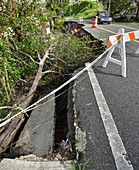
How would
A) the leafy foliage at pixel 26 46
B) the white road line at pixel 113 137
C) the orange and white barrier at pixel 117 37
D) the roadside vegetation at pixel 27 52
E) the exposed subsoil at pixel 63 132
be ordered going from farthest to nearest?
the leafy foliage at pixel 26 46, the roadside vegetation at pixel 27 52, the orange and white barrier at pixel 117 37, the exposed subsoil at pixel 63 132, the white road line at pixel 113 137

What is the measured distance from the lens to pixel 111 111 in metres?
2.15

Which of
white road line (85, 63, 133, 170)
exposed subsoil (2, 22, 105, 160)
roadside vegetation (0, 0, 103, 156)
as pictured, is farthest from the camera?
roadside vegetation (0, 0, 103, 156)

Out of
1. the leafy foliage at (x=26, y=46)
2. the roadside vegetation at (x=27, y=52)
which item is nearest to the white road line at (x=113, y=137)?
the roadside vegetation at (x=27, y=52)

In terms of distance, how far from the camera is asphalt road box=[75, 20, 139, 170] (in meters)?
1.48

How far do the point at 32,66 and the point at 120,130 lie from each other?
307 centimetres

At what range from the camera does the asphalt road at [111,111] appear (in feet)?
4.84

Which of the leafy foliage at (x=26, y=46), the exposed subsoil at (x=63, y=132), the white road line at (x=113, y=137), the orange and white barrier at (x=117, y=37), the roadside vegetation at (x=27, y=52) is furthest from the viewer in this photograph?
the leafy foliage at (x=26, y=46)

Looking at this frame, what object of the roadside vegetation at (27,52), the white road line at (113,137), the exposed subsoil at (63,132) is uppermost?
the roadside vegetation at (27,52)

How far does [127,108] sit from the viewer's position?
7.16 ft

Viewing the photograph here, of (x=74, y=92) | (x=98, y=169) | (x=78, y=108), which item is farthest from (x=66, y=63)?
(x=98, y=169)

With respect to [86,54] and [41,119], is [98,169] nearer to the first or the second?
[41,119]

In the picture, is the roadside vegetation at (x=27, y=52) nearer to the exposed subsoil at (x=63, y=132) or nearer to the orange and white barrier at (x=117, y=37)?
the exposed subsoil at (x=63, y=132)

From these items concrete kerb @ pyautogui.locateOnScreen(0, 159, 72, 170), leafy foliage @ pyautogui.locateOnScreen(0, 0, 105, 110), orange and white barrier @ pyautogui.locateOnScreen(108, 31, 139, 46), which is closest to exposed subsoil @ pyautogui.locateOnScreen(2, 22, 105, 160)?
concrete kerb @ pyautogui.locateOnScreen(0, 159, 72, 170)

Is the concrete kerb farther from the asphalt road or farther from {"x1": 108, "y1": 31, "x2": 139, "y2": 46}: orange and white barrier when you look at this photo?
{"x1": 108, "y1": 31, "x2": 139, "y2": 46}: orange and white barrier
